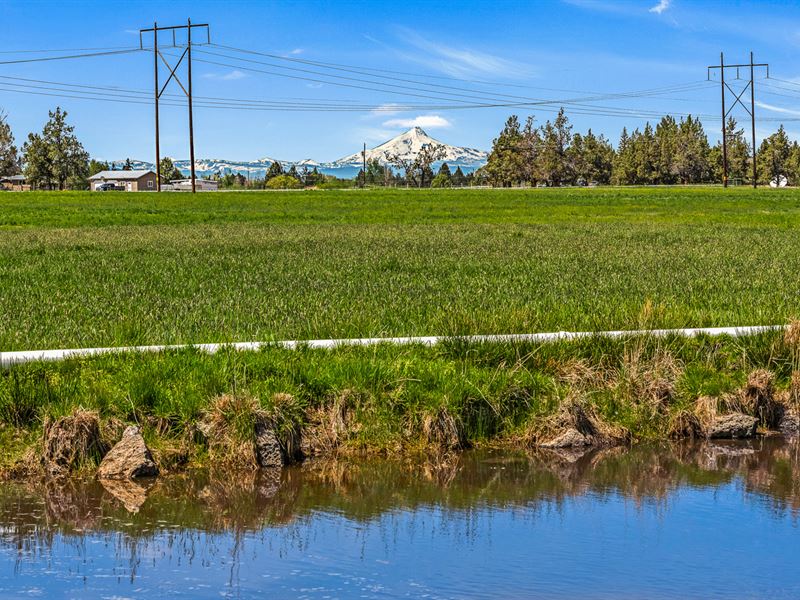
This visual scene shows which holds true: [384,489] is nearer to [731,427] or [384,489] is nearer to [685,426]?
[685,426]

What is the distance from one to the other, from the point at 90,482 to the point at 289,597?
3.62 m

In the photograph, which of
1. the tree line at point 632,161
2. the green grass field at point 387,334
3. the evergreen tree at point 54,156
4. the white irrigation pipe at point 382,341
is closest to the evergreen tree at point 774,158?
the tree line at point 632,161

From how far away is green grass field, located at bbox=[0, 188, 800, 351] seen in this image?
47.8ft

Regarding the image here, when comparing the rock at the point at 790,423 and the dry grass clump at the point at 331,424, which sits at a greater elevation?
the dry grass clump at the point at 331,424

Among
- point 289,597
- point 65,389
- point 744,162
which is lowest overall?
point 289,597

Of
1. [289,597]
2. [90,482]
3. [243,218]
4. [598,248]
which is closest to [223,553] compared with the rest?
[289,597]

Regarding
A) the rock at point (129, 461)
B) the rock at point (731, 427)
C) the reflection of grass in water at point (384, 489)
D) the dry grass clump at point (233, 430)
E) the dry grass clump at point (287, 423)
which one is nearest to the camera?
the reflection of grass in water at point (384, 489)

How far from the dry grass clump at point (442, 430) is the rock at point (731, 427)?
2.89 metres

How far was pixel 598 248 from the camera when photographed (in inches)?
1287

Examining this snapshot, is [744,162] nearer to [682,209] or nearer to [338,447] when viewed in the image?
[682,209]

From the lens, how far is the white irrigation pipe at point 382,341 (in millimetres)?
11664

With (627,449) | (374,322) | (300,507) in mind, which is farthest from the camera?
(374,322)

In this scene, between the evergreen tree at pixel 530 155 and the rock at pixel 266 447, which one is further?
the evergreen tree at pixel 530 155

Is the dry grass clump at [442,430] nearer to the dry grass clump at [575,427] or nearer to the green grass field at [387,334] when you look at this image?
the green grass field at [387,334]
